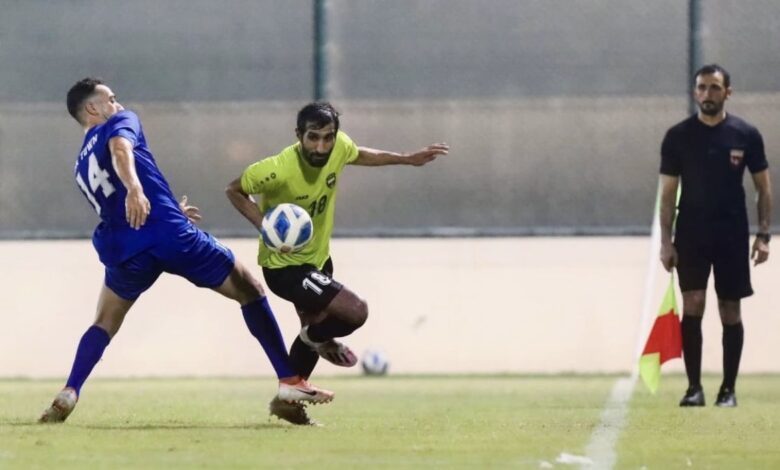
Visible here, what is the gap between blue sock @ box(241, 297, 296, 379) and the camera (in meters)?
8.77

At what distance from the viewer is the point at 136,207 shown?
26.8 feet

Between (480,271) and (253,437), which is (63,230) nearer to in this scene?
(480,271)

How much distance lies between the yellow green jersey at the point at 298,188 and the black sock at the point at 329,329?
1.05 ft

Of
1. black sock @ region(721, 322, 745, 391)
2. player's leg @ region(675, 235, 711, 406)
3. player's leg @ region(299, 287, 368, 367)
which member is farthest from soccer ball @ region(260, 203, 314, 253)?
black sock @ region(721, 322, 745, 391)

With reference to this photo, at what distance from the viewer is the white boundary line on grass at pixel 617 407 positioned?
7.03 meters

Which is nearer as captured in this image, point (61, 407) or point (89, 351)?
point (61, 407)

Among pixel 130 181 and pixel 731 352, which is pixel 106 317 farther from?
pixel 731 352

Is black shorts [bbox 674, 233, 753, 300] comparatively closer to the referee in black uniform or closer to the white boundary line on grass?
the referee in black uniform

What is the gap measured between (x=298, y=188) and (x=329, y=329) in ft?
2.29

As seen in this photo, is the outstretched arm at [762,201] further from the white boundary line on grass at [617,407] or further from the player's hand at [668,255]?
the white boundary line on grass at [617,407]

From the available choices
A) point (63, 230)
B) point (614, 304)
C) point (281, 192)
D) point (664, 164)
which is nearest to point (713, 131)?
point (664, 164)

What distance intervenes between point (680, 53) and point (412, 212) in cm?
235

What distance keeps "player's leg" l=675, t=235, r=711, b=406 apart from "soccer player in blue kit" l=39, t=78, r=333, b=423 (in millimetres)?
2706

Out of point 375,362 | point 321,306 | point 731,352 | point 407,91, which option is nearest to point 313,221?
point 321,306
